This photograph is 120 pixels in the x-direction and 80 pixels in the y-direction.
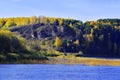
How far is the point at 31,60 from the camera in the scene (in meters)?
114

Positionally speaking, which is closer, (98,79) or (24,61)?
(98,79)

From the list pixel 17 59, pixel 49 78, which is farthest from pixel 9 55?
pixel 49 78

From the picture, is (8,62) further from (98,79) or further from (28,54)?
(98,79)

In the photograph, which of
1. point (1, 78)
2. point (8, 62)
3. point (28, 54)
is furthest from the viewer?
point (28, 54)

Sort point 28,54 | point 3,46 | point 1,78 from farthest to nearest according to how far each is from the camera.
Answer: point 28,54
point 3,46
point 1,78

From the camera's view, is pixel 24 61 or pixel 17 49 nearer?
A: pixel 24 61

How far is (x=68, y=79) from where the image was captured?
63594mm

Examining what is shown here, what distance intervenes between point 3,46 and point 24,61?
7.50 meters

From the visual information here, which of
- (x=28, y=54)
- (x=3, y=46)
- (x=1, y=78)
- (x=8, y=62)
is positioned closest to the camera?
(x=1, y=78)

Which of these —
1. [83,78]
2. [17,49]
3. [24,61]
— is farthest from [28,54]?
[83,78]

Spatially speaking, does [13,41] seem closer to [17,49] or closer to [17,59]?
[17,49]

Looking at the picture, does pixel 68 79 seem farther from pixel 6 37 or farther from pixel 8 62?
pixel 6 37

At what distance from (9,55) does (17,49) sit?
49.1ft

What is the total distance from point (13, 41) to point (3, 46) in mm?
7284
